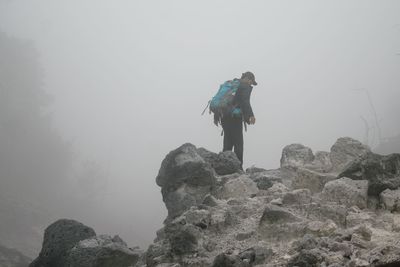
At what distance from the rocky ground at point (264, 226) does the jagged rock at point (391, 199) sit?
0.01m

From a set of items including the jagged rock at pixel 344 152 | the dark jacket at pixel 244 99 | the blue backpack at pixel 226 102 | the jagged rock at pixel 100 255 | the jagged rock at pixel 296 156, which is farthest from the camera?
the blue backpack at pixel 226 102

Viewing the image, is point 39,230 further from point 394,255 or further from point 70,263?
point 394,255

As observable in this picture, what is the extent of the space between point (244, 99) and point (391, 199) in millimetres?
4722

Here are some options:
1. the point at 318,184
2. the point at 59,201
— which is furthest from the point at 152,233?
the point at 318,184

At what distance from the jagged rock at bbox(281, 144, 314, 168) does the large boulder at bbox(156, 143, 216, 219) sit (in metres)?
2.18

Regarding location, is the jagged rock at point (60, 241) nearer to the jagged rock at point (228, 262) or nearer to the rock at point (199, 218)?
the rock at point (199, 218)

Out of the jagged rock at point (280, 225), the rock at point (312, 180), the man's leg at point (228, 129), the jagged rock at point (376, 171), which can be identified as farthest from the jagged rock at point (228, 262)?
the man's leg at point (228, 129)

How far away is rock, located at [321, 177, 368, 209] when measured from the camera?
15.3ft

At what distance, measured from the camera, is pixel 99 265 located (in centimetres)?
457

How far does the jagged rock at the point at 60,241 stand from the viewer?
5148 millimetres

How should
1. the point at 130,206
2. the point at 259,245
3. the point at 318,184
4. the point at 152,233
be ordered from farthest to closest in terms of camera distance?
1. the point at 130,206
2. the point at 152,233
3. the point at 318,184
4. the point at 259,245

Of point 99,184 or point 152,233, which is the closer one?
point 152,233

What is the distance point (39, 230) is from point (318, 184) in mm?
36060

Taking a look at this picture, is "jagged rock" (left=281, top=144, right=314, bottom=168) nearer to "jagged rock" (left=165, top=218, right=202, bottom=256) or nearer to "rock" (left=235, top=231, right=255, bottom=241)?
"rock" (left=235, top=231, right=255, bottom=241)
